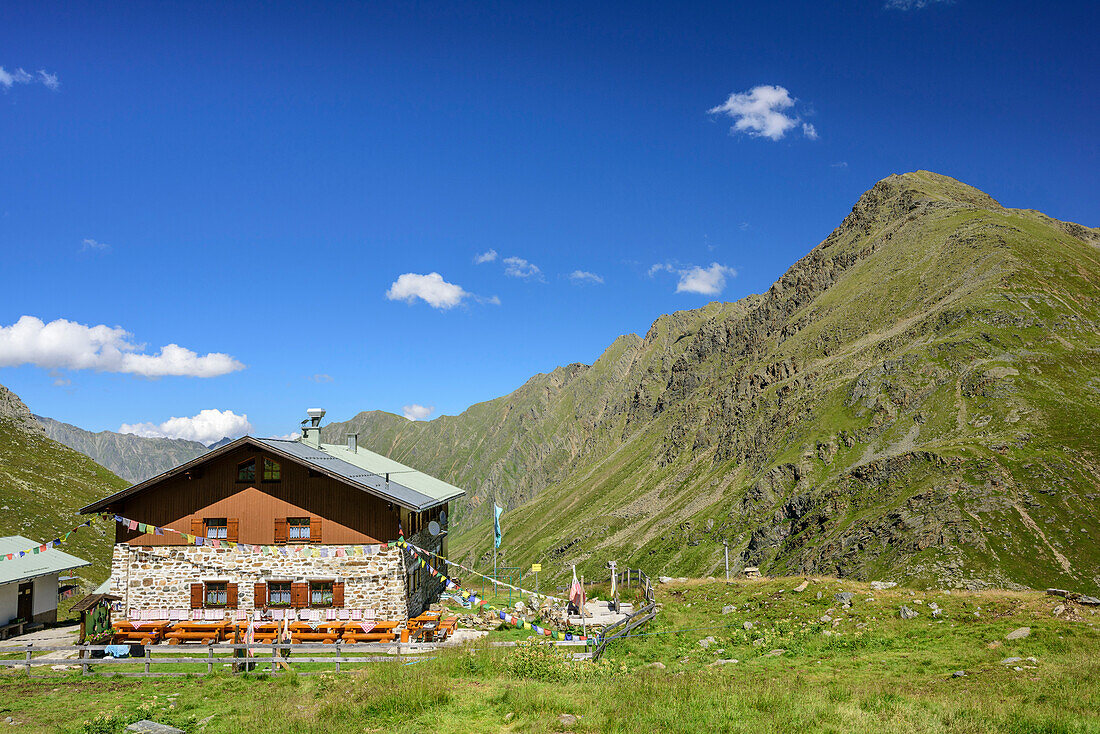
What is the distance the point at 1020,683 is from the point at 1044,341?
110 metres

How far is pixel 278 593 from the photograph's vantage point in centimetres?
3030

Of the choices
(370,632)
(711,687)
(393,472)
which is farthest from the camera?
(393,472)

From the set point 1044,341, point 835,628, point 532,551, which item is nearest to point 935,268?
point 1044,341

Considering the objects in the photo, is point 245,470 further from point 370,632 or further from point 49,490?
point 49,490

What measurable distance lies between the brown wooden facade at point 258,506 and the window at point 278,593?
183cm

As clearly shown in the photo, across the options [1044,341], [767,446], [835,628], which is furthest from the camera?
[767,446]

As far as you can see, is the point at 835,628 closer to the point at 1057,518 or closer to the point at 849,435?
the point at 1057,518

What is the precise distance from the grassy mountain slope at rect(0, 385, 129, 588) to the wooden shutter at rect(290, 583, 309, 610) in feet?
93.1

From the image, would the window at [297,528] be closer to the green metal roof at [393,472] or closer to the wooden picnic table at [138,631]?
the wooden picnic table at [138,631]

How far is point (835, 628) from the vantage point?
2444 cm

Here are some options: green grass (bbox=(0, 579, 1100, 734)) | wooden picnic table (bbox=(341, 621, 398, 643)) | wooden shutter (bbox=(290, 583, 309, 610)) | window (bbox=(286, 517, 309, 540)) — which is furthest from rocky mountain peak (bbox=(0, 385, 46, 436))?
green grass (bbox=(0, 579, 1100, 734))

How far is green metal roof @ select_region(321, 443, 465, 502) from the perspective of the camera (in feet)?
124

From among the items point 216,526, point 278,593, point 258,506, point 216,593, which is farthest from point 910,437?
point 216,593

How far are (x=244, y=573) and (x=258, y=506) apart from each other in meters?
3.04
